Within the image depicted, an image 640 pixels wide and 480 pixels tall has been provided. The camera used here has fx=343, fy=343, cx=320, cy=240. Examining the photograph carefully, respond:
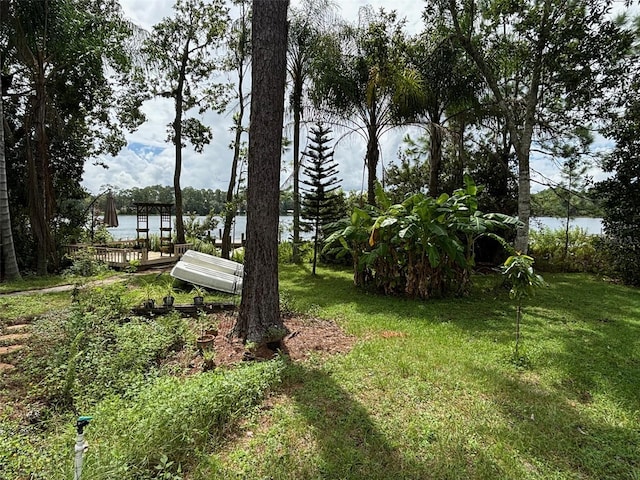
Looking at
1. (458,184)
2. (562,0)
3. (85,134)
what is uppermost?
(562,0)

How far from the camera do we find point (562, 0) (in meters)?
7.20

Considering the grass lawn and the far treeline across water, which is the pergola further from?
the grass lawn

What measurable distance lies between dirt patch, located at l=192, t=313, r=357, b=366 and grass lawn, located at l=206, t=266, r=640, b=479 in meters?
0.29

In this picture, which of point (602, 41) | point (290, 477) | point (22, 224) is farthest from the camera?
point (22, 224)

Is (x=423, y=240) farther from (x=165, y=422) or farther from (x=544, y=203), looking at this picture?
(x=544, y=203)

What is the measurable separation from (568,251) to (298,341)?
10395mm

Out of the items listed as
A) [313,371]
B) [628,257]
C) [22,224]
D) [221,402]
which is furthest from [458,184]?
[22,224]

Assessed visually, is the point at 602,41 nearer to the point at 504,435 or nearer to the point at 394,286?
the point at 394,286

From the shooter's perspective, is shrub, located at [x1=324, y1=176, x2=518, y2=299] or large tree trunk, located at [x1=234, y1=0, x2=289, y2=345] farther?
shrub, located at [x1=324, y1=176, x2=518, y2=299]

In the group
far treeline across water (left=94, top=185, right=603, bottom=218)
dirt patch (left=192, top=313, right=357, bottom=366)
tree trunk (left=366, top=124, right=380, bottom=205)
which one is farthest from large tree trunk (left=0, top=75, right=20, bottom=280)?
tree trunk (left=366, top=124, right=380, bottom=205)

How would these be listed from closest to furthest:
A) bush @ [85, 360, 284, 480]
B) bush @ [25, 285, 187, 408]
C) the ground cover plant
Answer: bush @ [85, 360, 284, 480], the ground cover plant, bush @ [25, 285, 187, 408]

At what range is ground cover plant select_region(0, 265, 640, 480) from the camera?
204 centimetres

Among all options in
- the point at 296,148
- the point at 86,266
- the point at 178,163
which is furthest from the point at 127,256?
the point at 86,266

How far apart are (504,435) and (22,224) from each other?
12761 mm
